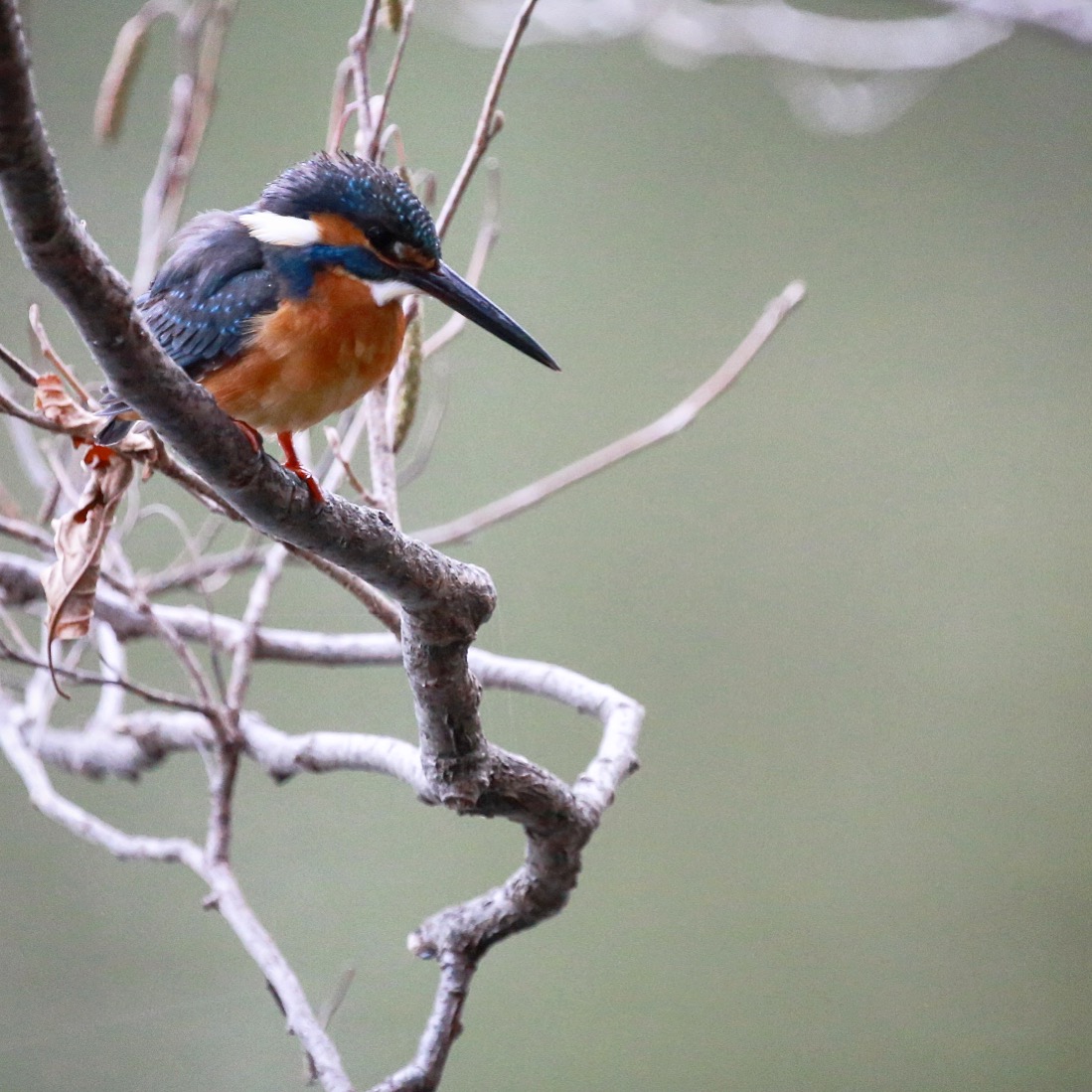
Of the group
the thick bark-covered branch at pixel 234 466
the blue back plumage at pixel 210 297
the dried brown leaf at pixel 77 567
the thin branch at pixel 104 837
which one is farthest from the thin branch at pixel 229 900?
the blue back plumage at pixel 210 297

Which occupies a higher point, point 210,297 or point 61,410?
point 210,297

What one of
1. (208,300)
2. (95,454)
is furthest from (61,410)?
(208,300)

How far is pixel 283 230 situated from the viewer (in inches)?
41.4

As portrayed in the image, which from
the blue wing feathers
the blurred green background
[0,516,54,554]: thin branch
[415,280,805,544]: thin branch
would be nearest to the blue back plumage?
the blue wing feathers

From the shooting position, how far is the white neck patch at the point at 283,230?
3.40 feet

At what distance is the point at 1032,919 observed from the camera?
2676mm

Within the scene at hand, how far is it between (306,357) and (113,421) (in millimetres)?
157

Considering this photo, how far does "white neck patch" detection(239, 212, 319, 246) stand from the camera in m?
1.04

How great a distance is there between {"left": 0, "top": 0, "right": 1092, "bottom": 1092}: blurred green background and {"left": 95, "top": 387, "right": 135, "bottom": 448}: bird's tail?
63.0 inches

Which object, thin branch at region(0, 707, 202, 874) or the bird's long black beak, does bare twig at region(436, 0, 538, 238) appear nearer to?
the bird's long black beak

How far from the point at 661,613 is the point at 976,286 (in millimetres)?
1084

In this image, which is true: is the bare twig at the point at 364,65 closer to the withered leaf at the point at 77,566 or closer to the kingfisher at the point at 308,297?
the kingfisher at the point at 308,297

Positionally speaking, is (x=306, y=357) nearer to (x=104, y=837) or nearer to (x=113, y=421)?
(x=113, y=421)

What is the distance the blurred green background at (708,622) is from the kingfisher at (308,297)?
1.54 metres
